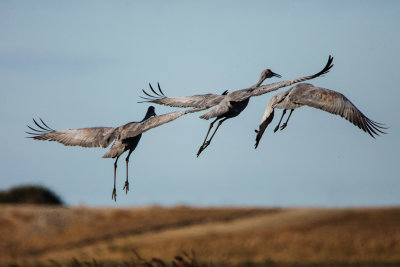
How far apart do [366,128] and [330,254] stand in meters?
28.6

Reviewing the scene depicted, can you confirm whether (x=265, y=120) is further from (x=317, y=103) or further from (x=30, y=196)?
(x=30, y=196)

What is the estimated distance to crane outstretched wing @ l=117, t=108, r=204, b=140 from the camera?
324 inches

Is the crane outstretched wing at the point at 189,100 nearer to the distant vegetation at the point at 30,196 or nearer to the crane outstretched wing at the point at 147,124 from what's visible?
the crane outstretched wing at the point at 147,124

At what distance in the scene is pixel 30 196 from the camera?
271 feet

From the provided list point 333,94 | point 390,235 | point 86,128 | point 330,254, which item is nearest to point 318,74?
point 333,94

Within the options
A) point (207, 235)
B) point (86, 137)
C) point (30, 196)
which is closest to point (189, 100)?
point (86, 137)

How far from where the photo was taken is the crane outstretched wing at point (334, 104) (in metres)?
8.70

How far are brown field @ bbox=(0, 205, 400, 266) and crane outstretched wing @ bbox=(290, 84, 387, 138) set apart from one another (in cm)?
2305

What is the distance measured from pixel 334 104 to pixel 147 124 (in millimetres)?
2227

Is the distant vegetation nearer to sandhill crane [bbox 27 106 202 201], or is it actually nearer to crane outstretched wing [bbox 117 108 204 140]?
sandhill crane [bbox 27 106 202 201]

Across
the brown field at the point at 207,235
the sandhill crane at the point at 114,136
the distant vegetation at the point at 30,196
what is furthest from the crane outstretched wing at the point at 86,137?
the distant vegetation at the point at 30,196

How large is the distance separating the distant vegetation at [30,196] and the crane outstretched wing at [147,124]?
7532 cm

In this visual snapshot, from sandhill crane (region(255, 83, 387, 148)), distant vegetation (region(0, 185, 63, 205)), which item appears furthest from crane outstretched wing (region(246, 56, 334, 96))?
distant vegetation (region(0, 185, 63, 205))

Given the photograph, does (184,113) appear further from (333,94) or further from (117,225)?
(117,225)
